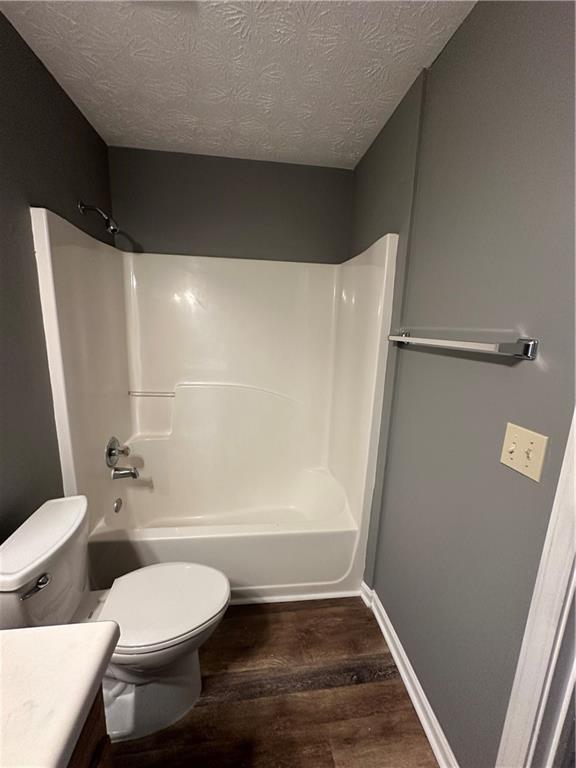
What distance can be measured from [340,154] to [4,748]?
2.43m

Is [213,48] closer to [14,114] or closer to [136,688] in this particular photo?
[14,114]

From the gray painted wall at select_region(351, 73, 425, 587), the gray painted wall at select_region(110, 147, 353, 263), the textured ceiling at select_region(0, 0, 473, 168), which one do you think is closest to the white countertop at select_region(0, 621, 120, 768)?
the gray painted wall at select_region(351, 73, 425, 587)

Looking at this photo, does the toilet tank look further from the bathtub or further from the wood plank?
the wood plank

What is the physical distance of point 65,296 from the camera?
142cm

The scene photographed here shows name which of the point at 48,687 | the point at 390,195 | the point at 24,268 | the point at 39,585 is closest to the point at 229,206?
the point at 390,195

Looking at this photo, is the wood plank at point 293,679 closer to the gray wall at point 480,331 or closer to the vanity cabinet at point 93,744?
the gray wall at point 480,331

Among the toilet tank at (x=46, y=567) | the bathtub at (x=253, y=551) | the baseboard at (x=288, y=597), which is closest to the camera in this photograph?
the toilet tank at (x=46, y=567)

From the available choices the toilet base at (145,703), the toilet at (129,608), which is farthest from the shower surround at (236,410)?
the toilet base at (145,703)

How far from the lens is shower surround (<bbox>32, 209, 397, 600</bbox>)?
1.63 metres

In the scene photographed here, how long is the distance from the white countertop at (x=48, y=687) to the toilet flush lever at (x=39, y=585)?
1.29ft

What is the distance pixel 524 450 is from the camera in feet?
2.68

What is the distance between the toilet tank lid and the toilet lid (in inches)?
12.8

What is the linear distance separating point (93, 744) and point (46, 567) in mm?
510

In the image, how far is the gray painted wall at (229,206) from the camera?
1995mm
